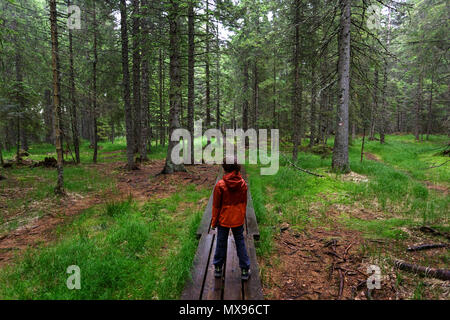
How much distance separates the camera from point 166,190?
32.1 ft

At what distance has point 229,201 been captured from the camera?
3807mm

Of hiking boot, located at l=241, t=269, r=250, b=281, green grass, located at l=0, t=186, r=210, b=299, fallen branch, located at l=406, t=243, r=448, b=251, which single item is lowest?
green grass, located at l=0, t=186, r=210, b=299

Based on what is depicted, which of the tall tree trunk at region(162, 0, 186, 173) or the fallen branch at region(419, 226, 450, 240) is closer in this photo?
the fallen branch at region(419, 226, 450, 240)

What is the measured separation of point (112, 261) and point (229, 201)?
8.97 ft

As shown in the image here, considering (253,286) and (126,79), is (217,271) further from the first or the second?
(126,79)

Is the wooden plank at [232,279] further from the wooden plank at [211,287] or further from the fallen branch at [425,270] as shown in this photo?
the fallen branch at [425,270]

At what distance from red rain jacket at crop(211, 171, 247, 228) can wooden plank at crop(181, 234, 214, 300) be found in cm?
91

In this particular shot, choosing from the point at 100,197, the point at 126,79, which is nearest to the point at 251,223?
the point at 100,197

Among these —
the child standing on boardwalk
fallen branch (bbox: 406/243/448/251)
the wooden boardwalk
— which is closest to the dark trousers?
the child standing on boardwalk

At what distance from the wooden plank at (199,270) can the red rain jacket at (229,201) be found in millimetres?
912

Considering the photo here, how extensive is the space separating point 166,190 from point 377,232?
7956mm

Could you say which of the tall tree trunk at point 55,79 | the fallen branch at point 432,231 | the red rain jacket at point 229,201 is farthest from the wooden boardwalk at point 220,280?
the tall tree trunk at point 55,79

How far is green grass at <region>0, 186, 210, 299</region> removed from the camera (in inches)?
140

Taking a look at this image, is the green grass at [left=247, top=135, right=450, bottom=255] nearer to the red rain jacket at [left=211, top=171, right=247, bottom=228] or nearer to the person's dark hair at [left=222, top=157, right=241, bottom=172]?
the red rain jacket at [left=211, top=171, right=247, bottom=228]
